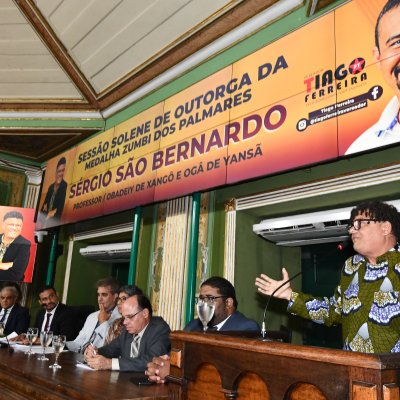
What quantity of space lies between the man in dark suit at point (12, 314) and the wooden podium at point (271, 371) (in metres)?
3.97

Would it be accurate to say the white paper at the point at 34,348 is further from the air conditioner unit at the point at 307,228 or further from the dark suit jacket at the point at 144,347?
the air conditioner unit at the point at 307,228

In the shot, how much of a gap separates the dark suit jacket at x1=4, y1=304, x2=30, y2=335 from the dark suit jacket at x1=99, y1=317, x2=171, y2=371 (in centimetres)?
257

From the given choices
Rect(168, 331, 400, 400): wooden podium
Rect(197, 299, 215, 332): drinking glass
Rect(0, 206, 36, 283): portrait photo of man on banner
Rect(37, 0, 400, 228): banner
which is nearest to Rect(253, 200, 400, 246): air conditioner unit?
Rect(37, 0, 400, 228): banner

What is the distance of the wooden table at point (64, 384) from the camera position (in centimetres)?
176

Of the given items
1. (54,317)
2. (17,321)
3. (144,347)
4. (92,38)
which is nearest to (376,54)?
(144,347)

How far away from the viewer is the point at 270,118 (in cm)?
298

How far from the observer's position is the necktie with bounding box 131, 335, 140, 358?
2752 millimetres

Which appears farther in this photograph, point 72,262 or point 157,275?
point 72,262

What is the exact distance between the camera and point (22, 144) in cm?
660

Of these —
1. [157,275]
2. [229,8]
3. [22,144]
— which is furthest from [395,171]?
[22,144]

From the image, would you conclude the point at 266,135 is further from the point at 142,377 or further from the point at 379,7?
the point at 142,377

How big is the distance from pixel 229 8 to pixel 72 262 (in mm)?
4314

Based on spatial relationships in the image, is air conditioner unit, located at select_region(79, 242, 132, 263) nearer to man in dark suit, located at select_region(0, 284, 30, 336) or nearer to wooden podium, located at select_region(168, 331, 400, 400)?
man in dark suit, located at select_region(0, 284, 30, 336)

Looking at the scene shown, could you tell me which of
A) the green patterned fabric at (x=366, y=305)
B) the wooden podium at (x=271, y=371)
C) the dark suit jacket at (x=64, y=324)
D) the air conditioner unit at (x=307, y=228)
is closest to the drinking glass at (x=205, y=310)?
the wooden podium at (x=271, y=371)
